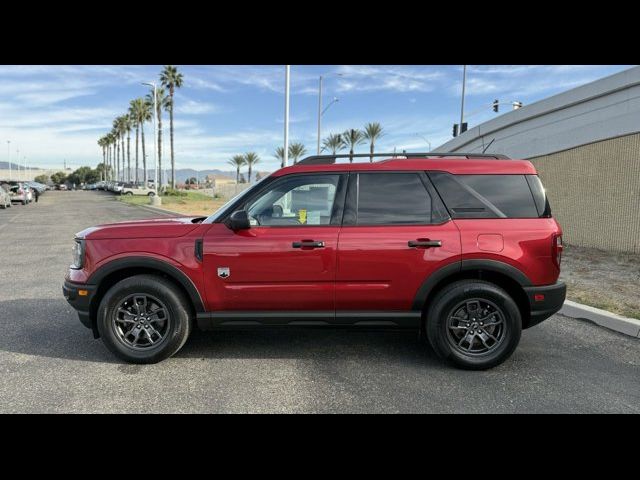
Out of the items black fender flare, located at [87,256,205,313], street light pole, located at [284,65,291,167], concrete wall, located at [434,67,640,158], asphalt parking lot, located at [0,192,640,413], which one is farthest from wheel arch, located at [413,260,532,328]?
street light pole, located at [284,65,291,167]

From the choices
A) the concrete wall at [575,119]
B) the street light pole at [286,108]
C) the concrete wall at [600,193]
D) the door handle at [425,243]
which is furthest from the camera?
the street light pole at [286,108]

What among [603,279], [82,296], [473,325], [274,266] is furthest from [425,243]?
[603,279]

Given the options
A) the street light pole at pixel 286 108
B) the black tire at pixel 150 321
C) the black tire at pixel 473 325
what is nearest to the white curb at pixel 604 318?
the black tire at pixel 473 325

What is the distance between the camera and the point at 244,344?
448cm

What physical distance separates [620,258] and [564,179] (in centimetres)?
317

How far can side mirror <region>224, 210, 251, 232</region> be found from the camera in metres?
3.77

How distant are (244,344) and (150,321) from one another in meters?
1.02

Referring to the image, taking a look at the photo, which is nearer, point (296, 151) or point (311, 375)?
point (311, 375)

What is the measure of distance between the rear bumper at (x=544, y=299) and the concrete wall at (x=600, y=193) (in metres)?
7.50

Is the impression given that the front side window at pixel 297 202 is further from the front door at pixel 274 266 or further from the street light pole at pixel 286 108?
the street light pole at pixel 286 108

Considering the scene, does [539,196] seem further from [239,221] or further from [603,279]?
[603,279]

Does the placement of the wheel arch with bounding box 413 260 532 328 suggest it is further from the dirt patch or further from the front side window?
the dirt patch

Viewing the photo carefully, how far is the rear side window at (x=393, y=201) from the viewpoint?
389cm

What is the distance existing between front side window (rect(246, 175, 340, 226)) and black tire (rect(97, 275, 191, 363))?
102 cm
